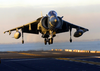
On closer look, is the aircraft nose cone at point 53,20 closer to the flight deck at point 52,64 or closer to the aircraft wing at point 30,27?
the flight deck at point 52,64

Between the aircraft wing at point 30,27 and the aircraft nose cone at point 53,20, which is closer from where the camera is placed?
the aircraft nose cone at point 53,20

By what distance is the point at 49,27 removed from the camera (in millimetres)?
37000

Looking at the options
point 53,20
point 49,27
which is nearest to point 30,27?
point 49,27

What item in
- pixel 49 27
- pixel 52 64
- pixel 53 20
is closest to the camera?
pixel 52 64

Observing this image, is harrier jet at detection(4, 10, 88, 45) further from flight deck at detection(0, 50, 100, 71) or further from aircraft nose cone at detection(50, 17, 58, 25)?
flight deck at detection(0, 50, 100, 71)

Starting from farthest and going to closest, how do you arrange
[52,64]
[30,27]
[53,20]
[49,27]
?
[30,27]
[49,27]
[53,20]
[52,64]

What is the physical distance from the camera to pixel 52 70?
2005cm

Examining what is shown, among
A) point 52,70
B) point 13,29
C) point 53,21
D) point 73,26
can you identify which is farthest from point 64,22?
point 52,70

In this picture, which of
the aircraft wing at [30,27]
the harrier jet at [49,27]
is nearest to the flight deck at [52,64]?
the harrier jet at [49,27]

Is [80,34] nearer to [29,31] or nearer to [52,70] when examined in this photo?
[29,31]

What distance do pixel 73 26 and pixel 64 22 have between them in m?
3.68

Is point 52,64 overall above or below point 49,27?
below

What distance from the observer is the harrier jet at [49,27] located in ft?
118

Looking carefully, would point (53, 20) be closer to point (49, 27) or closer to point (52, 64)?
point (49, 27)
